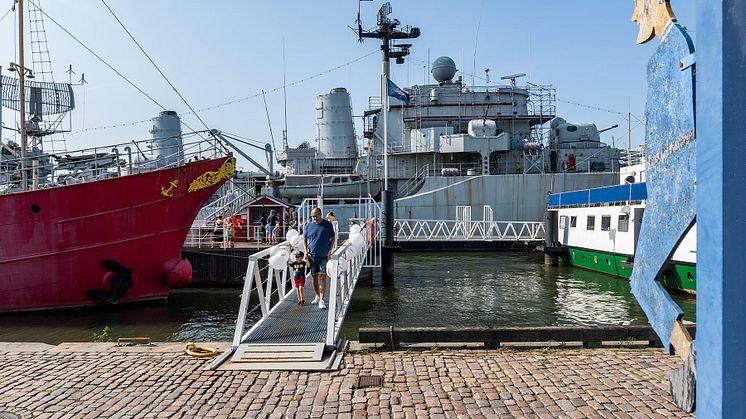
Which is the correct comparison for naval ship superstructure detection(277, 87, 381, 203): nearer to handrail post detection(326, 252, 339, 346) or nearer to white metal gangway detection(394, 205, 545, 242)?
white metal gangway detection(394, 205, 545, 242)

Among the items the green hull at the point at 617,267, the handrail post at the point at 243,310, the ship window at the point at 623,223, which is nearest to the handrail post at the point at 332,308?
the handrail post at the point at 243,310

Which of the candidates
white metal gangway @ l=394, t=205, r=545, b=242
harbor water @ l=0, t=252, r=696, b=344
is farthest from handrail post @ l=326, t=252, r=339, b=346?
white metal gangway @ l=394, t=205, r=545, b=242

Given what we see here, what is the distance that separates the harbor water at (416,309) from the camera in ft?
43.2

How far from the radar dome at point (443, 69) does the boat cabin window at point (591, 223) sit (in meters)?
19.5

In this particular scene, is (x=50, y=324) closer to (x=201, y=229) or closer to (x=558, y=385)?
(x=201, y=229)

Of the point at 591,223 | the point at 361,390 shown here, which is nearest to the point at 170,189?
the point at 361,390

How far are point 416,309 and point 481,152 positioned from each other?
21638 millimetres

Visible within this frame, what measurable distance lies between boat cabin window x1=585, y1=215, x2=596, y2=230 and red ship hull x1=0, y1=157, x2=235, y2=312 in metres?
17.0

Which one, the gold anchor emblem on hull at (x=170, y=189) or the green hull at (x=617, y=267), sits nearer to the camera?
the gold anchor emblem on hull at (x=170, y=189)

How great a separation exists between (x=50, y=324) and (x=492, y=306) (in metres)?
11.8

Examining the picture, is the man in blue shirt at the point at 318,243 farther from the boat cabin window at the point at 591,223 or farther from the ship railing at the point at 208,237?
the boat cabin window at the point at 591,223

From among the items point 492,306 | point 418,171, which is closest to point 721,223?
point 492,306

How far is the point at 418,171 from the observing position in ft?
123

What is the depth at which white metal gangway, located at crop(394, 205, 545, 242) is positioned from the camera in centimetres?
2984
